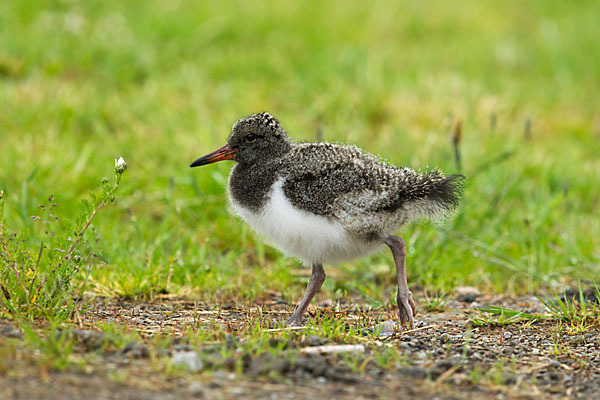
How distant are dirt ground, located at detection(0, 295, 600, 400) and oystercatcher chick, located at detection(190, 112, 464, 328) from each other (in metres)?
0.40

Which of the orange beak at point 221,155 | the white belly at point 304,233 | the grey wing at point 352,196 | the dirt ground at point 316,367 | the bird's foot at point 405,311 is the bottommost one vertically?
the dirt ground at point 316,367

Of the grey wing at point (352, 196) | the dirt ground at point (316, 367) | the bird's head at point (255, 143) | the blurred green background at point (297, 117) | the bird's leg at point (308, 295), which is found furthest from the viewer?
the blurred green background at point (297, 117)

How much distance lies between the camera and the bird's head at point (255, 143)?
419 centimetres

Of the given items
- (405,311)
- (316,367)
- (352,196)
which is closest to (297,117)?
(352,196)

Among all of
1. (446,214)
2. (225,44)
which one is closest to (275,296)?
(446,214)

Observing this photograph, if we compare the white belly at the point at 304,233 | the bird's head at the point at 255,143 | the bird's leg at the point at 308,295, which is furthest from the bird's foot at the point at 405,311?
the bird's head at the point at 255,143

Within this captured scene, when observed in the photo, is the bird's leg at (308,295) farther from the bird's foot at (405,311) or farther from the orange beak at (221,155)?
the orange beak at (221,155)

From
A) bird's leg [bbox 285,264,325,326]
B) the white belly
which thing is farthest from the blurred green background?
the white belly

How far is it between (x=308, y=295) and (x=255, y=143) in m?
0.89

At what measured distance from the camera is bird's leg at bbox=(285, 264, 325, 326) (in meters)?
3.89

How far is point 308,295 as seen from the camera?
404 centimetres

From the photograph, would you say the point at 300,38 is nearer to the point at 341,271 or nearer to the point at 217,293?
the point at 341,271

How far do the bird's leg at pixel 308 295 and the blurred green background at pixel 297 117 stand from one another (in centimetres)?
56

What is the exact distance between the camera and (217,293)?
15.0ft
